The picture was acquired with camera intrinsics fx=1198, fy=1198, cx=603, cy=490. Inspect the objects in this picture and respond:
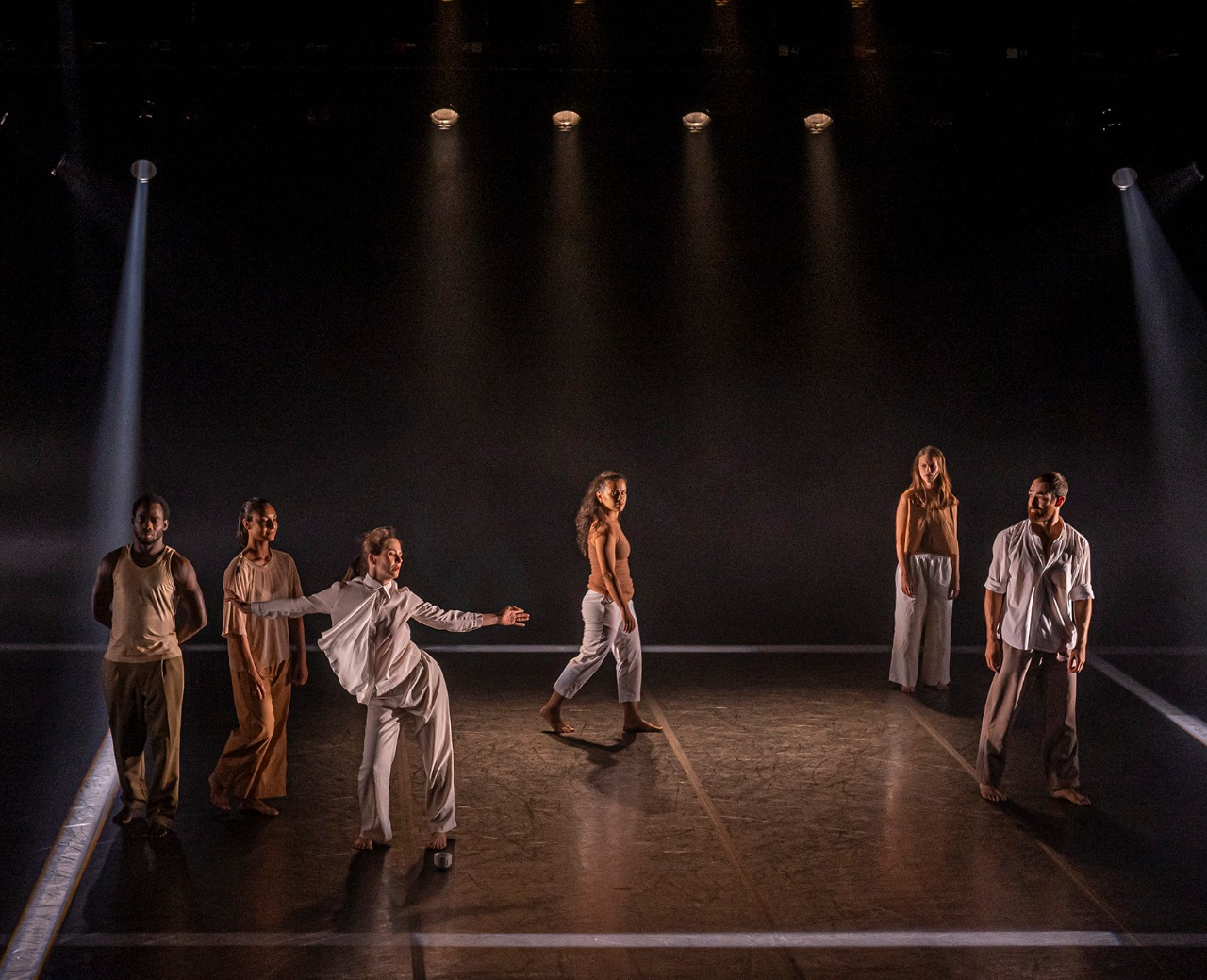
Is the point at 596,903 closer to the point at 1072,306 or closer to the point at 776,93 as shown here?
the point at 776,93

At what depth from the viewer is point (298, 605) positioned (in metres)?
5.53

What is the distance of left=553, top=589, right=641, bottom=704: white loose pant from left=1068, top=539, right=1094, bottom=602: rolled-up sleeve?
2.42m

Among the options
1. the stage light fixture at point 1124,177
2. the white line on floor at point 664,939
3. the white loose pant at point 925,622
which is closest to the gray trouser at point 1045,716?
the white line on floor at point 664,939

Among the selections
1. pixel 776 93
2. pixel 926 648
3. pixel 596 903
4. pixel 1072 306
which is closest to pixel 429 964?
pixel 596 903

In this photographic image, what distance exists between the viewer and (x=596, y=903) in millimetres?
5043

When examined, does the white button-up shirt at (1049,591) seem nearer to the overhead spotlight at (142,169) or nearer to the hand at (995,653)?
the hand at (995,653)

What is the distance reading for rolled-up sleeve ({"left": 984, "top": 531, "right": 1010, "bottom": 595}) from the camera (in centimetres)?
614

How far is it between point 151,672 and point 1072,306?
818cm

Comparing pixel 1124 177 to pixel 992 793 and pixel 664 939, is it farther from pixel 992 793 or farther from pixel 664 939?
pixel 664 939

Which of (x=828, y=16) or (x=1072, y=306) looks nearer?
(x=828, y=16)

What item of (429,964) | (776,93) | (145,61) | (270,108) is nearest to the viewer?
(429,964)

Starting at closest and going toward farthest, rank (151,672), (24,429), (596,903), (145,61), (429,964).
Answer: (429,964) < (596,903) < (151,672) < (145,61) < (24,429)

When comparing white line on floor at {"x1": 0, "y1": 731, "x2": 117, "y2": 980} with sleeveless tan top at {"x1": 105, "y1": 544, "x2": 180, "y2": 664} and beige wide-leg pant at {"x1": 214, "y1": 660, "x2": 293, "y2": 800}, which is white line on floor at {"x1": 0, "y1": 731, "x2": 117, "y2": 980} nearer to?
beige wide-leg pant at {"x1": 214, "y1": 660, "x2": 293, "y2": 800}

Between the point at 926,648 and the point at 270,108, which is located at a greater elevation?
the point at 270,108
